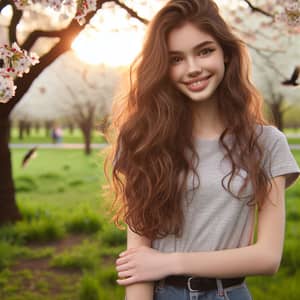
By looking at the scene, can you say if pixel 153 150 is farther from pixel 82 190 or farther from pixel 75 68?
pixel 75 68

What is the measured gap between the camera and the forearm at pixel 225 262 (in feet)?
4.89

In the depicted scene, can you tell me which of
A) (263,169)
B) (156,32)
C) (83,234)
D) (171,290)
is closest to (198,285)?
(171,290)

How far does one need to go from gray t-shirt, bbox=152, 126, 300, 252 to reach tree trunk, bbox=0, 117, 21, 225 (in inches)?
161

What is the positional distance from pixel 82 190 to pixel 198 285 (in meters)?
8.39

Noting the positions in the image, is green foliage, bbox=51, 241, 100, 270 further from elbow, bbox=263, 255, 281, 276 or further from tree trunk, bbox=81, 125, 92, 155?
tree trunk, bbox=81, 125, 92, 155

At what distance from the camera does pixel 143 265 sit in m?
1.54

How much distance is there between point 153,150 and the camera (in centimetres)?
170

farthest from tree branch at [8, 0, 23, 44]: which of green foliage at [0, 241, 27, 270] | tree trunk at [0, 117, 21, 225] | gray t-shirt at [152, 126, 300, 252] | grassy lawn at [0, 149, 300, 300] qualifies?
gray t-shirt at [152, 126, 300, 252]

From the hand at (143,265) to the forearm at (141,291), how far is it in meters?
0.02

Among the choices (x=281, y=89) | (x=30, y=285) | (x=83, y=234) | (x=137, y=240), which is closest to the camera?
(x=137, y=240)

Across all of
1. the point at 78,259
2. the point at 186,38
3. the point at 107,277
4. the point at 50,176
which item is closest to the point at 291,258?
the point at 107,277

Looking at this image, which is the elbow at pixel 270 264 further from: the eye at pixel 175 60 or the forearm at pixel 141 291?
the eye at pixel 175 60

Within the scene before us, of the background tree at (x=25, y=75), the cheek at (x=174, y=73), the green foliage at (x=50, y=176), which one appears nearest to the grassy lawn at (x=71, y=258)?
the background tree at (x=25, y=75)

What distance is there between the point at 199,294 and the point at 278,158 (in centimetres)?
51
